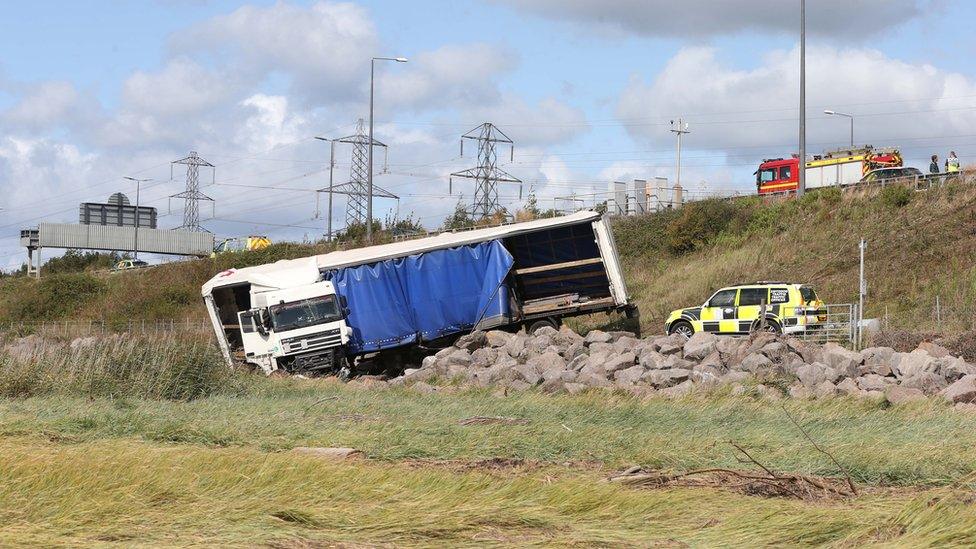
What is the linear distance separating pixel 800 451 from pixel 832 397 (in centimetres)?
612

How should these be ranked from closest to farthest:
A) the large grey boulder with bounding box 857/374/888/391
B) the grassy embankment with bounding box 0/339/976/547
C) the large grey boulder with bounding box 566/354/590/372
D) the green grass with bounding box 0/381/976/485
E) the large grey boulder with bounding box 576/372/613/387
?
the grassy embankment with bounding box 0/339/976/547 < the green grass with bounding box 0/381/976/485 < the large grey boulder with bounding box 857/374/888/391 < the large grey boulder with bounding box 576/372/613/387 < the large grey boulder with bounding box 566/354/590/372

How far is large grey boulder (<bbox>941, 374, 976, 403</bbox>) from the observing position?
51.5 ft

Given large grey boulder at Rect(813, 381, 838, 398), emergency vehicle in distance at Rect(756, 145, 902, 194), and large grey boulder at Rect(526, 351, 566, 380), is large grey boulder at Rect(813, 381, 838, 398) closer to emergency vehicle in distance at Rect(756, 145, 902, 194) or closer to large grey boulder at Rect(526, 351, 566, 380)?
large grey boulder at Rect(526, 351, 566, 380)

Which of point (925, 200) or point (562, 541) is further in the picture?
point (925, 200)

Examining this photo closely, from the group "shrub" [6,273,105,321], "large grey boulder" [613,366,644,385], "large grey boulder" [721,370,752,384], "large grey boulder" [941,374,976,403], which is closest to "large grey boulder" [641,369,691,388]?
"large grey boulder" [613,366,644,385]

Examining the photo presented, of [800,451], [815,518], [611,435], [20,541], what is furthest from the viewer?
[611,435]

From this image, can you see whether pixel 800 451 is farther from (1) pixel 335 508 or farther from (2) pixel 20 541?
(2) pixel 20 541

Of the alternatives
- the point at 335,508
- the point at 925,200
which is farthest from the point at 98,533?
the point at 925,200

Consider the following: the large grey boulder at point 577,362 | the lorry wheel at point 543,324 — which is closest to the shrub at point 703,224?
the lorry wheel at point 543,324

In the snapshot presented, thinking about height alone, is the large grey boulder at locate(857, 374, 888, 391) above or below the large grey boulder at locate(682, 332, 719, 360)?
below

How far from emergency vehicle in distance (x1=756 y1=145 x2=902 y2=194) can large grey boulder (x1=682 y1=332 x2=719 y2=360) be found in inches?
1092

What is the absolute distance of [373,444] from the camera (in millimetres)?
10859

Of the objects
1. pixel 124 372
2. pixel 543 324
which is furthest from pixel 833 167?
pixel 124 372

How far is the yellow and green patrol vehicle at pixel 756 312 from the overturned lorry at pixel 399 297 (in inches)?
76.5
